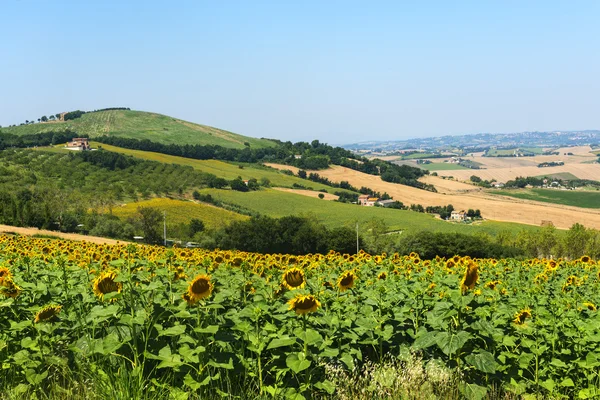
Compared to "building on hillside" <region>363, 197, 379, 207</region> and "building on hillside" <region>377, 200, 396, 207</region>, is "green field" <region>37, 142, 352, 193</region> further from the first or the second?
"building on hillside" <region>377, 200, 396, 207</region>

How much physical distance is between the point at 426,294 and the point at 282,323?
2.36 meters

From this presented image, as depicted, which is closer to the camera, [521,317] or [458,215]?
[521,317]

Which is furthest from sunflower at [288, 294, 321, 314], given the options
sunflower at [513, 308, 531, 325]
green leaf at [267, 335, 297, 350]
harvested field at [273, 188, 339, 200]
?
harvested field at [273, 188, 339, 200]

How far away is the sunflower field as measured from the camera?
479 centimetres

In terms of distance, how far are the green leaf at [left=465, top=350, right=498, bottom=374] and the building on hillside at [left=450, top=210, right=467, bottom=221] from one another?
4093 inches

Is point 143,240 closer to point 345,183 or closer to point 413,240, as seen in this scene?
point 413,240

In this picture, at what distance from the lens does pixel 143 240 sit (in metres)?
73.3

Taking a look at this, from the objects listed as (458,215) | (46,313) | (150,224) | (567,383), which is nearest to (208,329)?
(46,313)

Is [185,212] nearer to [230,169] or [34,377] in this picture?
[230,169]

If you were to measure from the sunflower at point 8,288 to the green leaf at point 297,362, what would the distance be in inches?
109

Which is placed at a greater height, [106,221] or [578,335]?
[578,335]

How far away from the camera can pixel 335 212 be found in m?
101

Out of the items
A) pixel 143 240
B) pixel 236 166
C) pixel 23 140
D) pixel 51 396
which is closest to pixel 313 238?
pixel 143 240

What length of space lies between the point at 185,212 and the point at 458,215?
174ft
